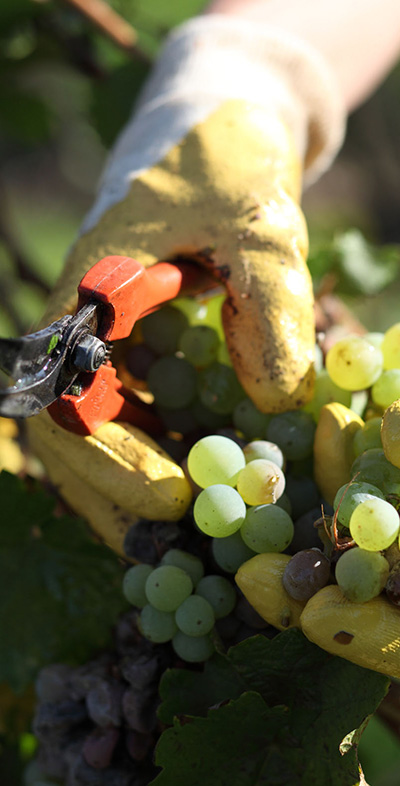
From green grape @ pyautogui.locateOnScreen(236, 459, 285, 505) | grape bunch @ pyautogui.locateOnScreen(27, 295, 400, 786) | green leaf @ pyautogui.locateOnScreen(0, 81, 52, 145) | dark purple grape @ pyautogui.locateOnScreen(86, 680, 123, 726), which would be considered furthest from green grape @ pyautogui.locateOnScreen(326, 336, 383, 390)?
green leaf @ pyautogui.locateOnScreen(0, 81, 52, 145)

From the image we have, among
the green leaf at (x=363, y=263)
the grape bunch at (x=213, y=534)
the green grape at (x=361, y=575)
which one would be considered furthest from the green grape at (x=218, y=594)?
the green leaf at (x=363, y=263)

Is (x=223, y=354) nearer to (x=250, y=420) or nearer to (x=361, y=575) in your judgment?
(x=250, y=420)

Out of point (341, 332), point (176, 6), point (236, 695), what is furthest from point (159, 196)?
point (176, 6)

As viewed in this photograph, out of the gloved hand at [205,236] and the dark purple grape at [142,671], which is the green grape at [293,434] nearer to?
the gloved hand at [205,236]

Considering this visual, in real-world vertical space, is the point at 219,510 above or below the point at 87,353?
below

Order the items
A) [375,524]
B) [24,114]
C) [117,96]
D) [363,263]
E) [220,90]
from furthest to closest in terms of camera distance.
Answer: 1. [24,114]
2. [117,96]
3. [363,263]
4. [220,90]
5. [375,524]

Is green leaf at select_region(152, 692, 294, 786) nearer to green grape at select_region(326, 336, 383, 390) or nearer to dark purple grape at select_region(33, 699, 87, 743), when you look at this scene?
dark purple grape at select_region(33, 699, 87, 743)

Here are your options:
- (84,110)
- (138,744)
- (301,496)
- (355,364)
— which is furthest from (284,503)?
(84,110)
